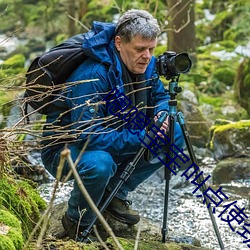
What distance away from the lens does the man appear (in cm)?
320

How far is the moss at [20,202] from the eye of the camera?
2925mm

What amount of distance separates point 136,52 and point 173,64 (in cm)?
24

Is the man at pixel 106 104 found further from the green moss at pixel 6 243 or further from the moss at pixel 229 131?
the moss at pixel 229 131

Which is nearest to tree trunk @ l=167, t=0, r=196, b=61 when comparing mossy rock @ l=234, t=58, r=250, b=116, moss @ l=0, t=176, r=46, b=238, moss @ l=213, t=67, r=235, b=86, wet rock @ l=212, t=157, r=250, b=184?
moss @ l=213, t=67, r=235, b=86

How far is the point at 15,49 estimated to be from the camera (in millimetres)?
13438

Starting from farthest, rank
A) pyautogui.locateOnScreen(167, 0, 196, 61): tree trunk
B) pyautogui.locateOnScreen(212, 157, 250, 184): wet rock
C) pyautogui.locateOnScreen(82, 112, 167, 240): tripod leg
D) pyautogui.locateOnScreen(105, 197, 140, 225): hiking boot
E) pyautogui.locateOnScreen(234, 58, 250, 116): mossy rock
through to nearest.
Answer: pyautogui.locateOnScreen(167, 0, 196, 61): tree trunk < pyautogui.locateOnScreen(234, 58, 250, 116): mossy rock < pyautogui.locateOnScreen(212, 157, 250, 184): wet rock < pyautogui.locateOnScreen(105, 197, 140, 225): hiking boot < pyautogui.locateOnScreen(82, 112, 167, 240): tripod leg

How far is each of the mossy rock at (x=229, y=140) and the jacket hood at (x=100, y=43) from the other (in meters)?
3.52

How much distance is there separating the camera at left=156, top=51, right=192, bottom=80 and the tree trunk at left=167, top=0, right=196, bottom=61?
6.34 meters

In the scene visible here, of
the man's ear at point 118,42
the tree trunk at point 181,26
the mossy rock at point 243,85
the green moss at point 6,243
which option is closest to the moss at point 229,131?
the mossy rock at point 243,85

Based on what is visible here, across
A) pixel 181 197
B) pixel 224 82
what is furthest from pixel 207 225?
pixel 224 82

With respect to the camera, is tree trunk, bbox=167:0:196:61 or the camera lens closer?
the camera lens

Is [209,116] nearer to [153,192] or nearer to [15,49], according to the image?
[153,192]

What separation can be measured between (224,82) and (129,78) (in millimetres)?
7238

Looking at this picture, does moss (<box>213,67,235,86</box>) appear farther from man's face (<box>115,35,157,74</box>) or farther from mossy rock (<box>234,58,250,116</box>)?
man's face (<box>115,35,157,74</box>)
